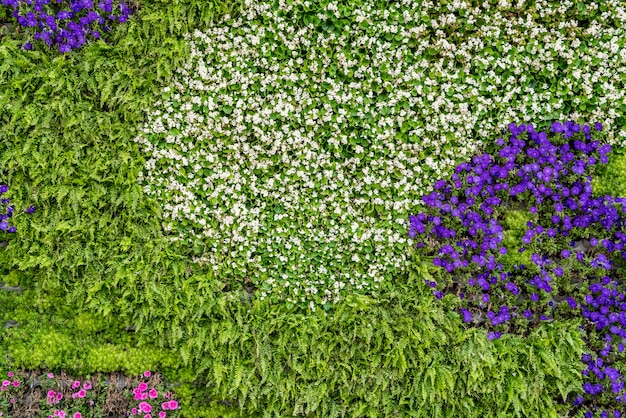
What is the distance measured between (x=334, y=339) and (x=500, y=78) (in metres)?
3.49

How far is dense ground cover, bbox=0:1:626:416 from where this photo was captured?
21.2 ft

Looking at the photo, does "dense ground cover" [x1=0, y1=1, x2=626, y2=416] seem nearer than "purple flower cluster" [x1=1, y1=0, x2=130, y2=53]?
No

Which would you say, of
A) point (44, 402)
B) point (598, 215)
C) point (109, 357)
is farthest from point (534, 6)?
point (44, 402)

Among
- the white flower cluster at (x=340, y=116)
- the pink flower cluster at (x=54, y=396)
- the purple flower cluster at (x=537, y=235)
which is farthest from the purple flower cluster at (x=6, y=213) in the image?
the purple flower cluster at (x=537, y=235)

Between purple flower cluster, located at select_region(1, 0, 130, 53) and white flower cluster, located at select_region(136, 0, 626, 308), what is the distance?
0.95m

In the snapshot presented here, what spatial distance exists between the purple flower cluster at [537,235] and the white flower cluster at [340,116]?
0.28 metres

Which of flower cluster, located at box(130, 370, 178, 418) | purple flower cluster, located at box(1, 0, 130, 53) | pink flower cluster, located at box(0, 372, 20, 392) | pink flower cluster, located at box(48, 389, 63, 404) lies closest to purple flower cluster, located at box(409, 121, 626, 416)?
flower cluster, located at box(130, 370, 178, 418)

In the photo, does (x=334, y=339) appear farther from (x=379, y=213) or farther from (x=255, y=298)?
(x=379, y=213)

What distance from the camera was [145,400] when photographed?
6691 millimetres

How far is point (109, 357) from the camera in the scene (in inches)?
266

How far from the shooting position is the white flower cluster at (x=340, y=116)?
257 inches

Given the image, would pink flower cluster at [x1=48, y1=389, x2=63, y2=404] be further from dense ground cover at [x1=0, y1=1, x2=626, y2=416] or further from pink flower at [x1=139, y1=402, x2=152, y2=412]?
pink flower at [x1=139, y1=402, x2=152, y2=412]

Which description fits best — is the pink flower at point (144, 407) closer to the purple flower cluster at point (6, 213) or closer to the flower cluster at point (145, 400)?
the flower cluster at point (145, 400)

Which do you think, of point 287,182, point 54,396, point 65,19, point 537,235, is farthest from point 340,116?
point 54,396
